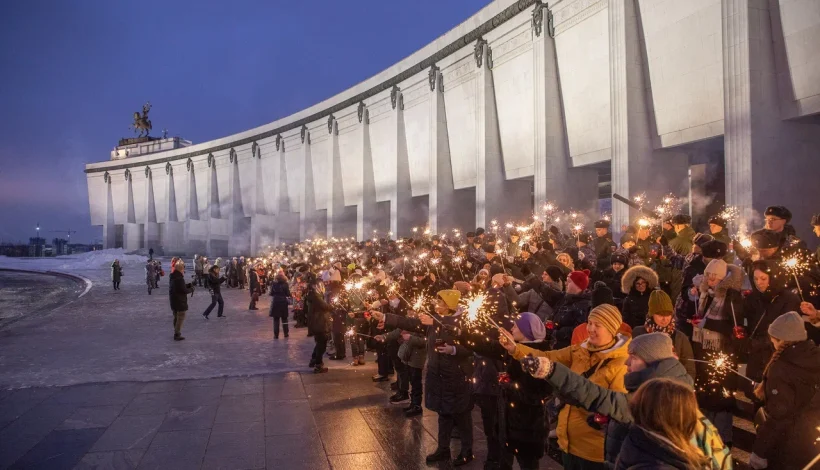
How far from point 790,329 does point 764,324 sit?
3.41ft

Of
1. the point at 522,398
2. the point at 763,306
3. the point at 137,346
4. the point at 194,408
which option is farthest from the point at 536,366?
the point at 137,346

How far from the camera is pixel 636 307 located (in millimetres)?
6496

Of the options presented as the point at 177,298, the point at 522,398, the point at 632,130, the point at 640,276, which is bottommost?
the point at 522,398

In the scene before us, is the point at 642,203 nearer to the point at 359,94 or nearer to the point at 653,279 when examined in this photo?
the point at 653,279

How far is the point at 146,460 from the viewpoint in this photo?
19.6 feet

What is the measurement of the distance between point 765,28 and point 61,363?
57.0 feet

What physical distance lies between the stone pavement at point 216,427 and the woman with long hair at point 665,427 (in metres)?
3.60

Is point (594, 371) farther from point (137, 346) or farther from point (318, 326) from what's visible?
point (137, 346)

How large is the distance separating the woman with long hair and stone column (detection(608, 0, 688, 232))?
1516 centimetres

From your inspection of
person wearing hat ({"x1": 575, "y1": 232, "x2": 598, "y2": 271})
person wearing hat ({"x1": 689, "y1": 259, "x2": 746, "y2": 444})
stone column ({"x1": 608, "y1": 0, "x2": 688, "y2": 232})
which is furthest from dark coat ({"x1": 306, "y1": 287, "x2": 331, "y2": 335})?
stone column ({"x1": 608, "y1": 0, "x2": 688, "y2": 232})

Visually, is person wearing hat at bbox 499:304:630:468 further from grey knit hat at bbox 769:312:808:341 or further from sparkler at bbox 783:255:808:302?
sparkler at bbox 783:255:808:302

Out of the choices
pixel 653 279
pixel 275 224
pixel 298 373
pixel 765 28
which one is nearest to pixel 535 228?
pixel 765 28

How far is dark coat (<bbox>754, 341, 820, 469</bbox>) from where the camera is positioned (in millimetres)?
4492

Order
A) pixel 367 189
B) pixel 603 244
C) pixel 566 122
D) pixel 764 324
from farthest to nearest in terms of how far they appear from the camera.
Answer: pixel 367 189, pixel 566 122, pixel 603 244, pixel 764 324
